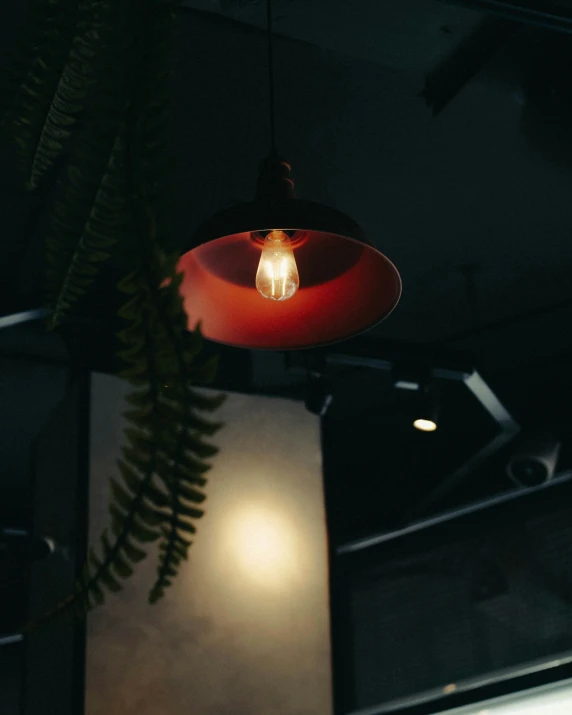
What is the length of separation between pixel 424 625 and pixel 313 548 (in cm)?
135

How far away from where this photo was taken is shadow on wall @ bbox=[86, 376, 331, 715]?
270cm

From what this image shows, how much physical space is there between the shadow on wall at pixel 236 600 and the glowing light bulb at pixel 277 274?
140 cm

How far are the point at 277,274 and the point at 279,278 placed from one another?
12mm

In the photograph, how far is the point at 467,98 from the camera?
286 cm

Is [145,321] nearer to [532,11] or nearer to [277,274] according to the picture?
[277,274]

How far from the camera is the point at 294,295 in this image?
165 centimetres

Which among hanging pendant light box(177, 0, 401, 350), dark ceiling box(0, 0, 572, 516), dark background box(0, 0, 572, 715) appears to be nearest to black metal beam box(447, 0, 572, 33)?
dark background box(0, 0, 572, 715)

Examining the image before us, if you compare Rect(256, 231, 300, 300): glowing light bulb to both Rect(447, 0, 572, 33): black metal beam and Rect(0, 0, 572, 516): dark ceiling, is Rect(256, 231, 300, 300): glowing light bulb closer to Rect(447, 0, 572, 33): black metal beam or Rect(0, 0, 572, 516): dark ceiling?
Rect(447, 0, 572, 33): black metal beam

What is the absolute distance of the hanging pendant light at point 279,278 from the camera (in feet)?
4.99

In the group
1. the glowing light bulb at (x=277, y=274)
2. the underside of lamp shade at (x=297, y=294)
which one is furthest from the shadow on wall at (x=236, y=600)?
the glowing light bulb at (x=277, y=274)

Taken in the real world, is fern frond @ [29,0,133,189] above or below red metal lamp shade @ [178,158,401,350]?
below

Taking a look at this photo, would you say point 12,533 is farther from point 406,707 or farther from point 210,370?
point 210,370

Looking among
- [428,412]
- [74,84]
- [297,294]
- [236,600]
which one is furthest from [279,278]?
[428,412]

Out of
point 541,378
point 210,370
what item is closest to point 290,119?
point 541,378
